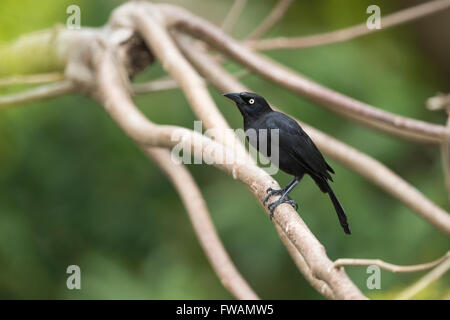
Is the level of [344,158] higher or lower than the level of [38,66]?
lower

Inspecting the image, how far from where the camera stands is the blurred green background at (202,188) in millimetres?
4094

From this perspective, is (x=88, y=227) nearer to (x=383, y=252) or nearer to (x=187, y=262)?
(x=187, y=262)

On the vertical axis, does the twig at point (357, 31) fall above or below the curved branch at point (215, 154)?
above

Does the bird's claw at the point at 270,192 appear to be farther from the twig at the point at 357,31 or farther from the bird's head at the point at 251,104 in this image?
the twig at the point at 357,31

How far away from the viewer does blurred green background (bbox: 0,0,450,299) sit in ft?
13.4

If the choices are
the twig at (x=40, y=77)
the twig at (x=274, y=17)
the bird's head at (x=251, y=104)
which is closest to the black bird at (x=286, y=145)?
the bird's head at (x=251, y=104)

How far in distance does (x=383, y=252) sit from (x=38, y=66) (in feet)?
7.88

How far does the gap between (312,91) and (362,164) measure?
0.43 m

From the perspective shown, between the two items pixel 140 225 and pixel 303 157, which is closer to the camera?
pixel 303 157

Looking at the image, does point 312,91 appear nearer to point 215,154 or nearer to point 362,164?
point 362,164

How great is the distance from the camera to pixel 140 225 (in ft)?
15.5

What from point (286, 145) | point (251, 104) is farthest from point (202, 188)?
point (286, 145)

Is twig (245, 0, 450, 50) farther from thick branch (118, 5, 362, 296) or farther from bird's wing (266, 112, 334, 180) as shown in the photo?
bird's wing (266, 112, 334, 180)

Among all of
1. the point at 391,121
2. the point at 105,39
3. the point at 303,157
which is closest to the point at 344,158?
the point at 391,121
